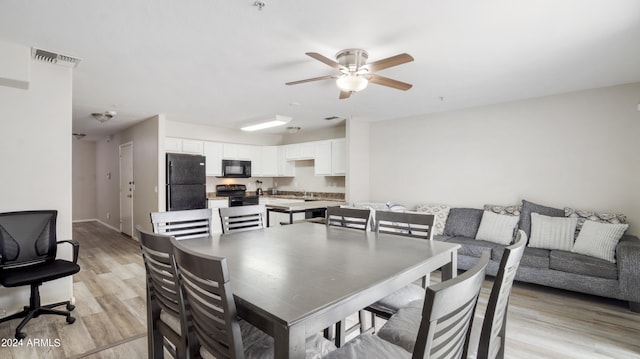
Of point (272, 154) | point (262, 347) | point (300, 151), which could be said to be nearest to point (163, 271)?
point (262, 347)

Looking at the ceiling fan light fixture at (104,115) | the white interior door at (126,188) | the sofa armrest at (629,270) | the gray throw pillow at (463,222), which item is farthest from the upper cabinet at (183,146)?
the sofa armrest at (629,270)

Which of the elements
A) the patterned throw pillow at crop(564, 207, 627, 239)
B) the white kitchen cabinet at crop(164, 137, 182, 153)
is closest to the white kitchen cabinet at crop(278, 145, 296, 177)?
the white kitchen cabinet at crop(164, 137, 182, 153)

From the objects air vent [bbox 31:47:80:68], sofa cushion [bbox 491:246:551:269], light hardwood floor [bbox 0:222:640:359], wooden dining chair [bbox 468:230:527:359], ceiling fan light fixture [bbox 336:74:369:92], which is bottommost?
light hardwood floor [bbox 0:222:640:359]

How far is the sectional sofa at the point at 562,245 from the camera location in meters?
2.96

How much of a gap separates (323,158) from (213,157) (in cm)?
224

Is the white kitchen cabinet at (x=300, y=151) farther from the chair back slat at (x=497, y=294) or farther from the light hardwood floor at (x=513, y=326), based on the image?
the chair back slat at (x=497, y=294)

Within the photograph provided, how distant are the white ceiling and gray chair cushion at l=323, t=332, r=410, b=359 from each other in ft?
6.17

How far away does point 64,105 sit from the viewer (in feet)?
9.58

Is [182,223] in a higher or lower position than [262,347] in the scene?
higher

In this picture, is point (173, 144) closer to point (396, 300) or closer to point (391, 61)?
point (391, 61)

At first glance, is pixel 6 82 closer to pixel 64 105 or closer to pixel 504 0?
pixel 64 105

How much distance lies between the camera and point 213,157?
6230 millimetres

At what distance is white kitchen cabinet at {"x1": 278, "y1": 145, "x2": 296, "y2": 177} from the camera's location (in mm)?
7136

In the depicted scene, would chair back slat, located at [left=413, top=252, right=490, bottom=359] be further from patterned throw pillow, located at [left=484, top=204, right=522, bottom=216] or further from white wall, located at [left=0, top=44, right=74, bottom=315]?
patterned throw pillow, located at [left=484, top=204, right=522, bottom=216]
